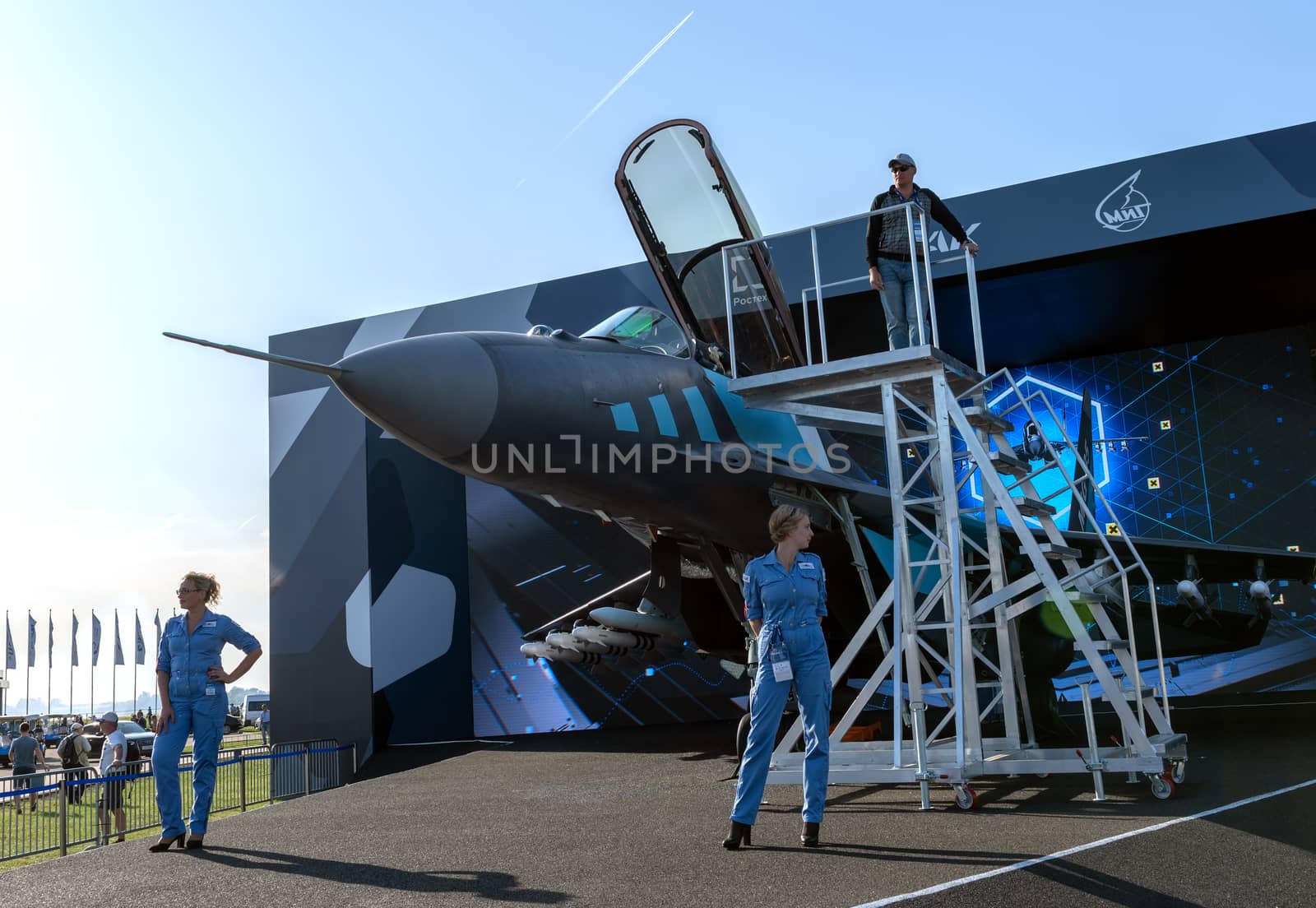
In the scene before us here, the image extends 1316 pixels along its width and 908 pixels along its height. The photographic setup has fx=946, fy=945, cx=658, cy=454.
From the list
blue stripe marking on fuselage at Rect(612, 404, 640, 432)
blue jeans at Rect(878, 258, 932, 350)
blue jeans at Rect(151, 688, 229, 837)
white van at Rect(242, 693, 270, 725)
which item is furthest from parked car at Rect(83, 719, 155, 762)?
white van at Rect(242, 693, 270, 725)

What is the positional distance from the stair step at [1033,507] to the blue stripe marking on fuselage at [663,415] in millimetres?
2433

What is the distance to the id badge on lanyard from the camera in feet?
12.9

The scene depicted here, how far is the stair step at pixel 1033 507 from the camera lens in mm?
6566

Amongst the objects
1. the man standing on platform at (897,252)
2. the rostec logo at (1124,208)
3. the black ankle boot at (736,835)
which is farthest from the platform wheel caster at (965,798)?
the rostec logo at (1124,208)

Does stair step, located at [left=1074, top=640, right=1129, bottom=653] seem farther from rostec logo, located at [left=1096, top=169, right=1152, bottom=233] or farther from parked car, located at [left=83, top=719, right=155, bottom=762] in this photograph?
parked car, located at [left=83, top=719, right=155, bottom=762]

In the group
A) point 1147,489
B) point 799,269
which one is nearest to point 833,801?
point 799,269

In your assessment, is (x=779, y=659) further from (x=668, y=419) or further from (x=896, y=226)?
(x=896, y=226)

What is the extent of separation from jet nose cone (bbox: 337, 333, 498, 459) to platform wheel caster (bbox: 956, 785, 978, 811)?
3226 millimetres

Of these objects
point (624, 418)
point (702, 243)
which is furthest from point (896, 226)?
point (624, 418)

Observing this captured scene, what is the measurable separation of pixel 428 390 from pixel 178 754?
7.22 feet

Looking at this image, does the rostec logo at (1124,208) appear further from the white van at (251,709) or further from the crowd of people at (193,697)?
the white van at (251,709)

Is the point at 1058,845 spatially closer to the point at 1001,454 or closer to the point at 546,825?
the point at 546,825

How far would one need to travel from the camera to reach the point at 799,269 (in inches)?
555

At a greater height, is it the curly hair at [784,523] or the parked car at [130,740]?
the curly hair at [784,523]
